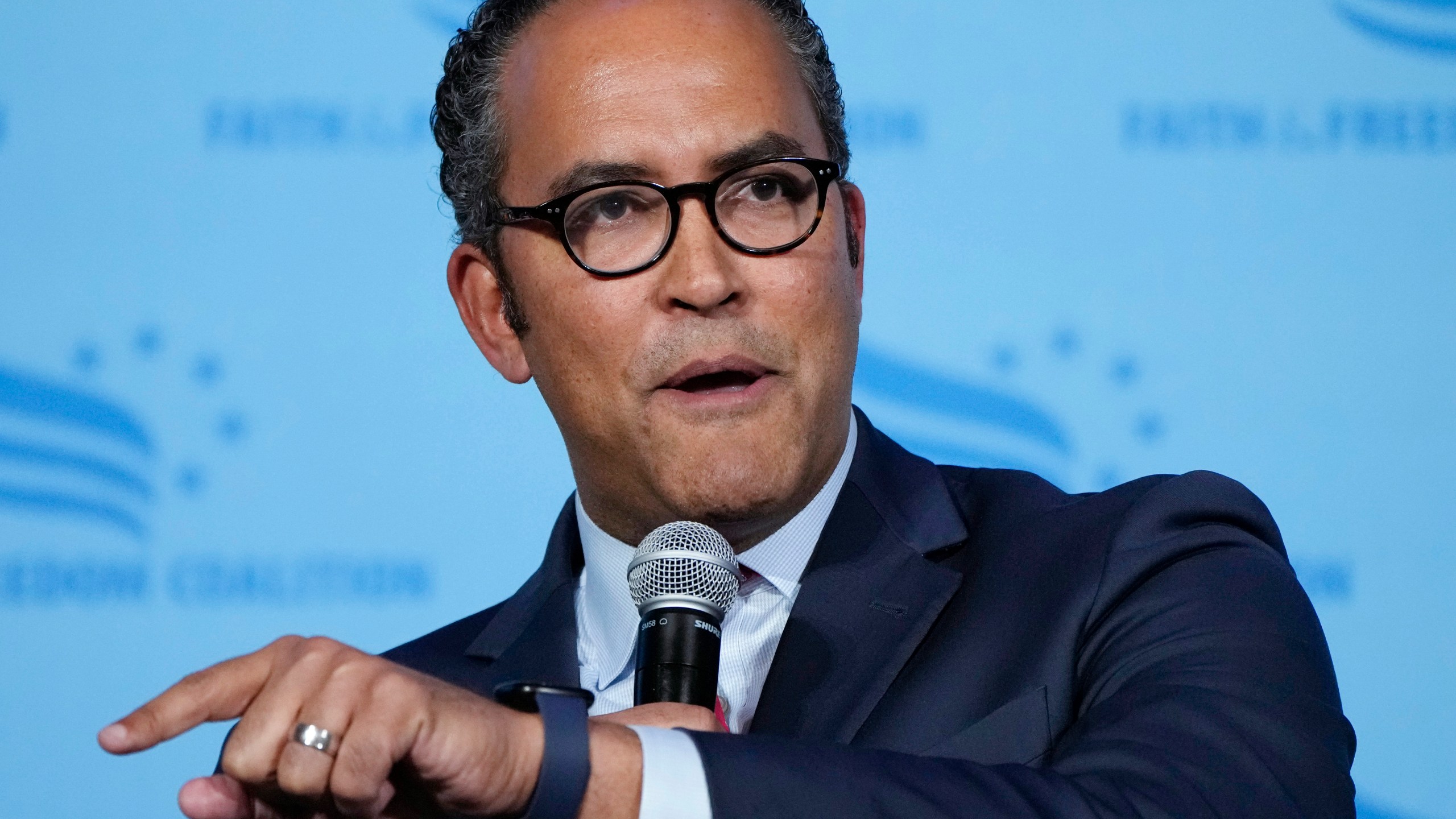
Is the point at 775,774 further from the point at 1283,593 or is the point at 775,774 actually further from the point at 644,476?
the point at 644,476

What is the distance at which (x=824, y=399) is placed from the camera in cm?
207

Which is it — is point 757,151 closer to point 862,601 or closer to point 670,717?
point 862,601

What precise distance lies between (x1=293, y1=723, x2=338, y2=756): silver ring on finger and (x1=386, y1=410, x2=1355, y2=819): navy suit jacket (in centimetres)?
31

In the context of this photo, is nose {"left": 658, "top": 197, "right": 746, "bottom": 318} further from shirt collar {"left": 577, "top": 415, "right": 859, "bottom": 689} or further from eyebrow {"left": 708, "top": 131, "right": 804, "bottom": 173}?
shirt collar {"left": 577, "top": 415, "right": 859, "bottom": 689}

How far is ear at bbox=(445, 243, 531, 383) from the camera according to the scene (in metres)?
2.42

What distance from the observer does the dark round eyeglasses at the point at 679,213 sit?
6.70 ft

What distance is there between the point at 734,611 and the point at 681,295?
1.56 ft

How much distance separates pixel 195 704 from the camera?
3.67ft

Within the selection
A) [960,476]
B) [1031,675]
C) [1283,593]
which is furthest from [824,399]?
[1283,593]

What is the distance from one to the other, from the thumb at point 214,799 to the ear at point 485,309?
1.28 m

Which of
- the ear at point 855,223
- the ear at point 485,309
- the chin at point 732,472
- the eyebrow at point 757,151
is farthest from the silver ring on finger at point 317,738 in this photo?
the ear at point 855,223

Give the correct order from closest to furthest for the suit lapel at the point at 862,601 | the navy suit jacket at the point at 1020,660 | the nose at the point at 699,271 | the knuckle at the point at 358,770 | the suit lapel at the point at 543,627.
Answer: the knuckle at the point at 358,770 < the navy suit jacket at the point at 1020,660 < the suit lapel at the point at 862,601 < the nose at the point at 699,271 < the suit lapel at the point at 543,627

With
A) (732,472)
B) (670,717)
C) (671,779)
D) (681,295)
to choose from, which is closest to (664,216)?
(681,295)

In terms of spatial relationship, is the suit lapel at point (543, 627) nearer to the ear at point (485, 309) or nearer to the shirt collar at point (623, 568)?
the shirt collar at point (623, 568)
